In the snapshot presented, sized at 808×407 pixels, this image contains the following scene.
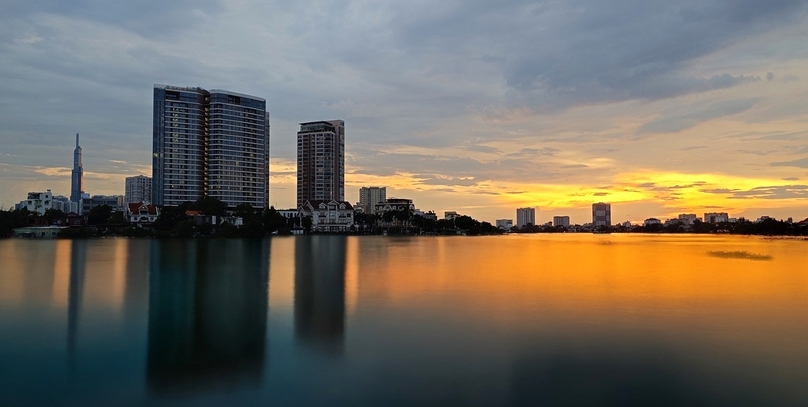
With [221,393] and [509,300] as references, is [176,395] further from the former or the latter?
[509,300]

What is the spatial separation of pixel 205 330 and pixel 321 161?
13319 cm

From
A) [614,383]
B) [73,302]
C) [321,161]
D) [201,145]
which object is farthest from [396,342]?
[321,161]

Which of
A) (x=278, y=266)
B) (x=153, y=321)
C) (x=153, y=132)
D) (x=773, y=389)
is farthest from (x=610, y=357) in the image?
(x=153, y=132)

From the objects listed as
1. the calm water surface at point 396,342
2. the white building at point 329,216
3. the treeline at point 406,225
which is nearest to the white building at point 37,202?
the white building at point 329,216

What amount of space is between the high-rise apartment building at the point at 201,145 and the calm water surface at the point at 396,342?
3509 inches

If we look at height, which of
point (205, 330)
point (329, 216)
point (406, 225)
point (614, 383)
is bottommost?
point (614, 383)

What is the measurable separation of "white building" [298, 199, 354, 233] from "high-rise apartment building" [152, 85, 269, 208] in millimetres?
14438

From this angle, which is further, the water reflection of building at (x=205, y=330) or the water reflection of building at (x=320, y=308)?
the water reflection of building at (x=320, y=308)

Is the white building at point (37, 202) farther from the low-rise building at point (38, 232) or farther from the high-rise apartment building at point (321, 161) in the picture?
the high-rise apartment building at point (321, 161)

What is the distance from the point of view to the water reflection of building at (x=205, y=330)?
405 inches

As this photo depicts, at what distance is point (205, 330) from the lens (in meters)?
14.0

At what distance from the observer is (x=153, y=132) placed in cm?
10888

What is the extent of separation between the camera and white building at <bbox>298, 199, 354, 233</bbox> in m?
111

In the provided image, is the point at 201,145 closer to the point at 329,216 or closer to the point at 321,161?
the point at 329,216
